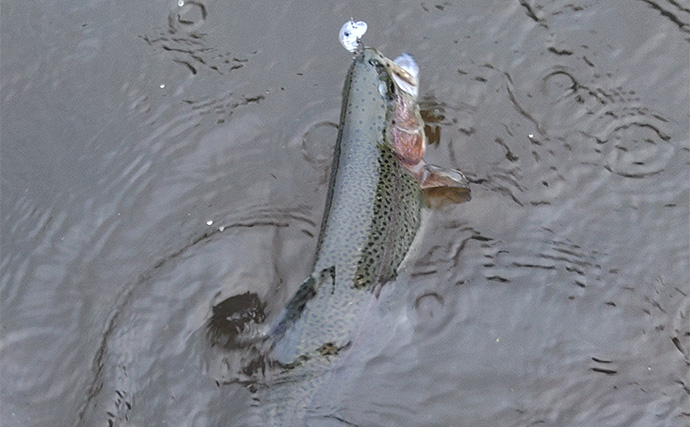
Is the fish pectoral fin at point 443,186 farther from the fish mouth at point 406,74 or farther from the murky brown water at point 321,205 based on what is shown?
the fish mouth at point 406,74

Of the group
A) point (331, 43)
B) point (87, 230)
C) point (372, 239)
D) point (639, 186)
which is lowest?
point (87, 230)

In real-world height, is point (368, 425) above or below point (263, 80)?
Answer: below

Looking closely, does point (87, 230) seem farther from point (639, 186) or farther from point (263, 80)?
point (639, 186)

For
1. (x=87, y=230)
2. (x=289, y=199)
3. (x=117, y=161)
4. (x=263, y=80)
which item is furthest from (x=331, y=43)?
(x=87, y=230)

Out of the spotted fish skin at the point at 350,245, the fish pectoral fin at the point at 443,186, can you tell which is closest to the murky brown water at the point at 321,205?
the fish pectoral fin at the point at 443,186

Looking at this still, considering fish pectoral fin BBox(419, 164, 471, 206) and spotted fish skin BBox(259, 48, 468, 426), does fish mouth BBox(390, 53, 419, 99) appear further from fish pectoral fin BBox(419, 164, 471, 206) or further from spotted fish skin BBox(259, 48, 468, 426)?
fish pectoral fin BBox(419, 164, 471, 206)

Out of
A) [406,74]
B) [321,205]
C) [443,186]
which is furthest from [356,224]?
[406,74]
